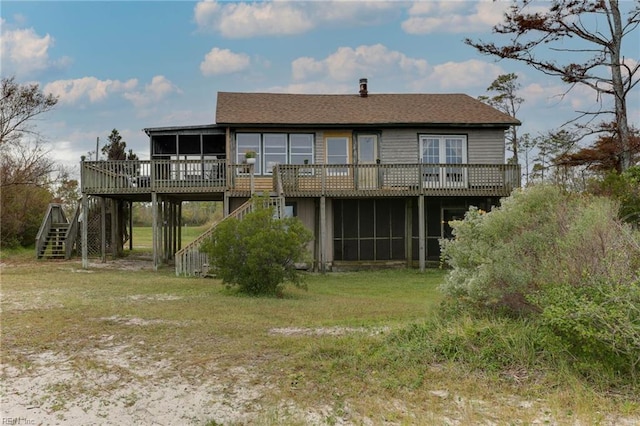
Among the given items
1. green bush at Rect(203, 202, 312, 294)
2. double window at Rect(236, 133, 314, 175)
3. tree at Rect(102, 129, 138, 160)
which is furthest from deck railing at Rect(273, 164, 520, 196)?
tree at Rect(102, 129, 138, 160)

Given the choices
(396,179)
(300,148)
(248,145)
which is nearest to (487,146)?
(396,179)

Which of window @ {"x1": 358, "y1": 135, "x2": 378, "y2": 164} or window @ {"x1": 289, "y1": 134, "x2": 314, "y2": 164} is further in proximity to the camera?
window @ {"x1": 358, "y1": 135, "x2": 378, "y2": 164}

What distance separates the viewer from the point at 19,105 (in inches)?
883

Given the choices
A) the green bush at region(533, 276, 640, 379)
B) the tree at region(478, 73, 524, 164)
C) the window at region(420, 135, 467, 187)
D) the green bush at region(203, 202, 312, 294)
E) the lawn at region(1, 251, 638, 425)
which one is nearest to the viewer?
the lawn at region(1, 251, 638, 425)

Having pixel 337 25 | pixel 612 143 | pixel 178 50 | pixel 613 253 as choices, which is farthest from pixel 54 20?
pixel 612 143

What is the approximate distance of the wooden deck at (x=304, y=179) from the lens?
1708 cm

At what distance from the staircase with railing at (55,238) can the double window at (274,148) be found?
809 cm

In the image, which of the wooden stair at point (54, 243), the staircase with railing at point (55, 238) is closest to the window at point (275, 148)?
the staircase with railing at point (55, 238)

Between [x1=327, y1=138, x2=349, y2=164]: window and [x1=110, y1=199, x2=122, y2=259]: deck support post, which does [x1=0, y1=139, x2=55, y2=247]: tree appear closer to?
[x1=110, y1=199, x2=122, y2=259]: deck support post

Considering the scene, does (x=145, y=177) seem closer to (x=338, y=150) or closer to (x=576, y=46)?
(x=338, y=150)

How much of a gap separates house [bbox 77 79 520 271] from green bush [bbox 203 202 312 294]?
5434 millimetres

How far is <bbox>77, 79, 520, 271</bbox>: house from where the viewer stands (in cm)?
1738

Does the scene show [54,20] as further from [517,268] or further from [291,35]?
[517,268]

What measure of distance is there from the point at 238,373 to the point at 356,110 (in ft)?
53.1
